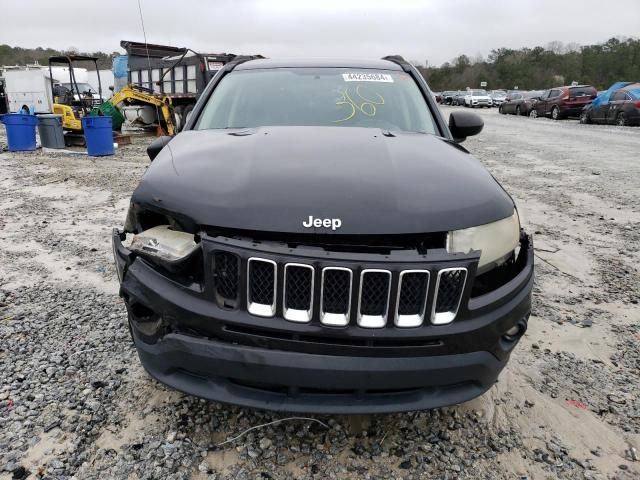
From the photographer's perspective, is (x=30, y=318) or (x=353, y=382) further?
(x=30, y=318)

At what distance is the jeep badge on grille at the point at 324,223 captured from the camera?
180cm

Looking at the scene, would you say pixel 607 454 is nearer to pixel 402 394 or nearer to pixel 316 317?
pixel 402 394

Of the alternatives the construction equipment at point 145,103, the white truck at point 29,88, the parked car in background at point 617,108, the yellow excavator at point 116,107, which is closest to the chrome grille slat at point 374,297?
the yellow excavator at point 116,107

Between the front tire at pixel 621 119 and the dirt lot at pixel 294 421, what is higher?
the front tire at pixel 621 119

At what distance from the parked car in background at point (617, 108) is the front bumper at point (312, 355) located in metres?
21.2

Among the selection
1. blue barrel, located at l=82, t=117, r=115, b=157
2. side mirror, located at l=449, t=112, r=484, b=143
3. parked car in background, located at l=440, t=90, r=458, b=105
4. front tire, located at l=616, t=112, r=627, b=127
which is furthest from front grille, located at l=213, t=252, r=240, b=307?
parked car in background, located at l=440, t=90, r=458, b=105

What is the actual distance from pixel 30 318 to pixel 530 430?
324 cm

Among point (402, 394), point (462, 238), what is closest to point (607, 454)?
point (402, 394)

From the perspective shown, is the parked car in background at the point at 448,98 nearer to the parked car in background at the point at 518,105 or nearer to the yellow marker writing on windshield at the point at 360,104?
the parked car in background at the point at 518,105

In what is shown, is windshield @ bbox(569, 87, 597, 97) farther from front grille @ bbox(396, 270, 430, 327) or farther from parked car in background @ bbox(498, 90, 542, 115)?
front grille @ bbox(396, 270, 430, 327)

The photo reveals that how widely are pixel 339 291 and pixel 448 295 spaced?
42 cm

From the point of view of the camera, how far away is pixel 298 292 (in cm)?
176

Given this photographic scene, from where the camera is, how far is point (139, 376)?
106 inches

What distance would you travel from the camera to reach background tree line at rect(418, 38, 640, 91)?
5447 cm
